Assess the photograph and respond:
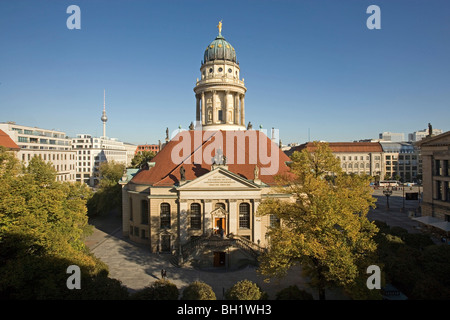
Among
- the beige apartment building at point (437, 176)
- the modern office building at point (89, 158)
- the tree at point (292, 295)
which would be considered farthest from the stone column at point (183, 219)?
the modern office building at point (89, 158)

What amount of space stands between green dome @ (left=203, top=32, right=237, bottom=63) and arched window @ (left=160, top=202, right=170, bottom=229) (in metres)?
25.9

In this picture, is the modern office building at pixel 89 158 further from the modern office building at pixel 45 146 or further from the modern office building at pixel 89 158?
the modern office building at pixel 45 146

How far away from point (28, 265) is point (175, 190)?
59.8ft

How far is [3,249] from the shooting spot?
60.2ft

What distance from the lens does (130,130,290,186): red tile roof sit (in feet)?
120

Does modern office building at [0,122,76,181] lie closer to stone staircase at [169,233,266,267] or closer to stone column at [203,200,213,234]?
stone staircase at [169,233,266,267]

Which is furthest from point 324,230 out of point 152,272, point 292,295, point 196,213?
point 152,272

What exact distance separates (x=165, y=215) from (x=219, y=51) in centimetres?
2846

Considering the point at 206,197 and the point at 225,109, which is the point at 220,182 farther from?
the point at 225,109

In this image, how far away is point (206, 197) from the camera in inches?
1299

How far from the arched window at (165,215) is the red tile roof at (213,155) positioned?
2.73 m

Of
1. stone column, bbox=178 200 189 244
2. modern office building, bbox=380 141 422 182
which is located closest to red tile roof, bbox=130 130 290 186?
stone column, bbox=178 200 189 244

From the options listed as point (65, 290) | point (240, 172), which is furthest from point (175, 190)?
point (65, 290)

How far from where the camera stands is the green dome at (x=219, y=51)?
46.4m
